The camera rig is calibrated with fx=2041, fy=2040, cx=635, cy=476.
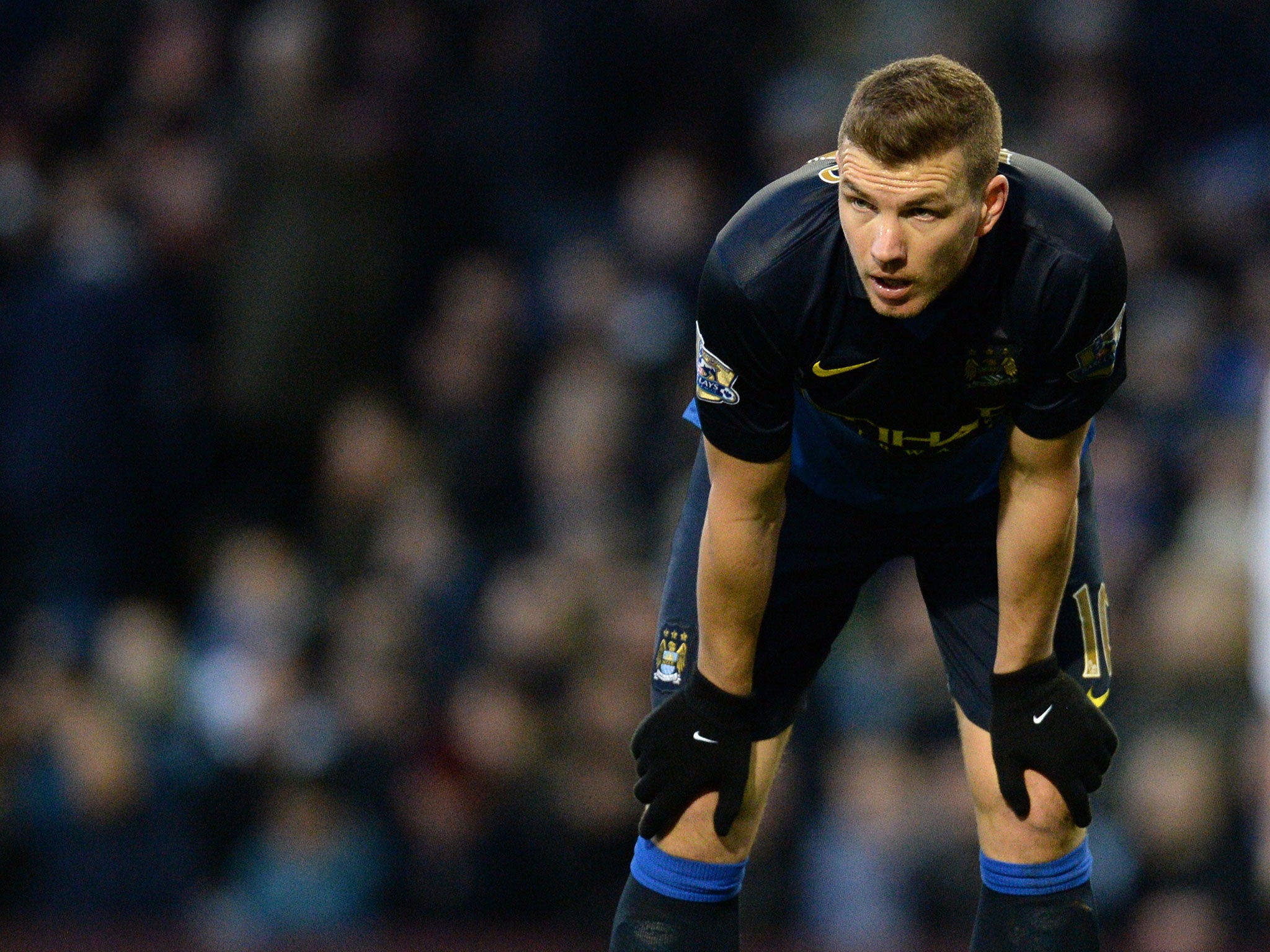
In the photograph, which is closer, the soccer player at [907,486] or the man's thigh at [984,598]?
the soccer player at [907,486]

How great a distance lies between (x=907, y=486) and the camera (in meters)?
4.21

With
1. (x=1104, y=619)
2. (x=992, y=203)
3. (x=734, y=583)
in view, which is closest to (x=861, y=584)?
(x=734, y=583)

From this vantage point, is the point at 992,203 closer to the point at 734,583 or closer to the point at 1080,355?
the point at 1080,355

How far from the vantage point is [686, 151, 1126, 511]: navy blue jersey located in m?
3.76

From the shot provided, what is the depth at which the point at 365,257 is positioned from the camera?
25.5 ft

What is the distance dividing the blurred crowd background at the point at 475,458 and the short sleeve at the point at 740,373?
2.80 metres

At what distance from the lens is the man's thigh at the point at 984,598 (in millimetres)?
4293

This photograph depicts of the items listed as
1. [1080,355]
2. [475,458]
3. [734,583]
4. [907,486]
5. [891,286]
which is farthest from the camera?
[475,458]

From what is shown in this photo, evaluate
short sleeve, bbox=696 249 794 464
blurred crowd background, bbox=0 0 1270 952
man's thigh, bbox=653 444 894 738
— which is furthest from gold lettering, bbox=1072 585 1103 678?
blurred crowd background, bbox=0 0 1270 952

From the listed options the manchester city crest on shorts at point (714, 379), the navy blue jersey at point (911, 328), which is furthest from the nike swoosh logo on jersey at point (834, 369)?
the manchester city crest on shorts at point (714, 379)

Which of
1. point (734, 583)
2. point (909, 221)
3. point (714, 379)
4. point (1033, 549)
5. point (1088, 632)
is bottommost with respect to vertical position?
point (1088, 632)

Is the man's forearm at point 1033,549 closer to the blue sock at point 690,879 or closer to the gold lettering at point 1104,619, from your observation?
the gold lettering at point 1104,619

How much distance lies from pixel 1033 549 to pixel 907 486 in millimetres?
327

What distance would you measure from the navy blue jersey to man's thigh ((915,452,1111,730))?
1.09ft
